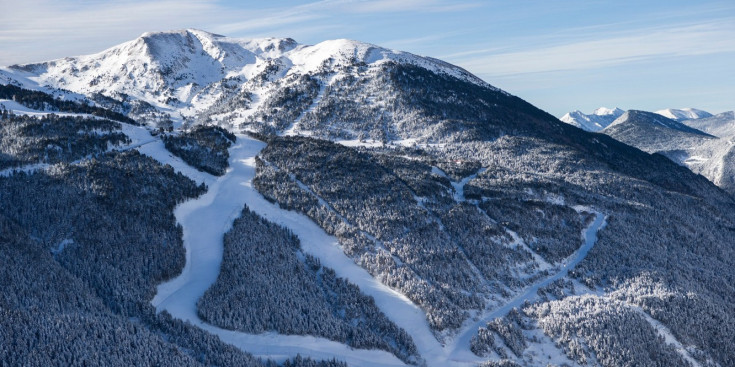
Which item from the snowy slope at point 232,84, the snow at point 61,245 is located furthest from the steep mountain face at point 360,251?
the snowy slope at point 232,84

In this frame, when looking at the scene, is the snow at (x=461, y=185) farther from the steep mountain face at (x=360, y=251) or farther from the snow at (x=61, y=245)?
the snow at (x=61, y=245)

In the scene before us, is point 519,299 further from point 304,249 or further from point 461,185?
point 461,185

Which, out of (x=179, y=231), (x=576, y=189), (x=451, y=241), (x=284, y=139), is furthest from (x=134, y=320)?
(x=576, y=189)

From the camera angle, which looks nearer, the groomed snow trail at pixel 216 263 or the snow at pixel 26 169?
the groomed snow trail at pixel 216 263

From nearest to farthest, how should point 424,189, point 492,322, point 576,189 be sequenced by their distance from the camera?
Result: point 492,322, point 424,189, point 576,189

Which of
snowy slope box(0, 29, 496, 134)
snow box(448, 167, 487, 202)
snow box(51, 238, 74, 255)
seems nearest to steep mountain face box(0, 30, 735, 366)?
snow box(51, 238, 74, 255)

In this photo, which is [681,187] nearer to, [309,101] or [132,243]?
[309,101]

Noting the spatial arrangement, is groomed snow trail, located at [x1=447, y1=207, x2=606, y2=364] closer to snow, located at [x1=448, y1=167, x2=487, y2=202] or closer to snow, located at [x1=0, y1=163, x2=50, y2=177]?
snow, located at [x1=448, y1=167, x2=487, y2=202]
